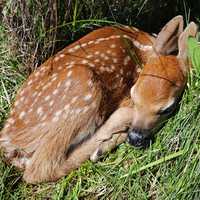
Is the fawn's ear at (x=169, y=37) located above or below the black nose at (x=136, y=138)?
above

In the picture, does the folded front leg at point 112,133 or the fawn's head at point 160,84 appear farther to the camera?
the folded front leg at point 112,133

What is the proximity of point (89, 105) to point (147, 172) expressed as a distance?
600 millimetres

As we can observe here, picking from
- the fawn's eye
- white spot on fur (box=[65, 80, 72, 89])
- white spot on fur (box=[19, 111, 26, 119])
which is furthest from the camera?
white spot on fur (box=[19, 111, 26, 119])

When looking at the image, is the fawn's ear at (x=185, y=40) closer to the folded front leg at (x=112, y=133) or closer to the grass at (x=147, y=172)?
the grass at (x=147, y=172)

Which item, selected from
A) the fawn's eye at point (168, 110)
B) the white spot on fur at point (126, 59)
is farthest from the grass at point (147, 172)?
the white spot on fur at point (126, 59)

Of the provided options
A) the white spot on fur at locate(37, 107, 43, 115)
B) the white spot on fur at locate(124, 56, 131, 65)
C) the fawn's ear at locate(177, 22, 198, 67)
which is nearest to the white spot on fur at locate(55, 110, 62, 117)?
the white spot on fur at locate(37, 107, 43, 115)

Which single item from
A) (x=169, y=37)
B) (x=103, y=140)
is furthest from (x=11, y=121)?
(x=169, y=37)

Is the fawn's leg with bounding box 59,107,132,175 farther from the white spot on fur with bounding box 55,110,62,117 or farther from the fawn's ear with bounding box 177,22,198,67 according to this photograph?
the fawn's ear with bounding box 177,22,198,67

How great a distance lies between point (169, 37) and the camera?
4.93 metres

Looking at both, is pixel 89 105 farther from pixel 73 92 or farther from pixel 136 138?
pixel 136 138

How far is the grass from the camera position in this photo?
4.71 m

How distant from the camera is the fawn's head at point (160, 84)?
189 inches

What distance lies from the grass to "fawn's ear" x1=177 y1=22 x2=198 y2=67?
0.43 feet

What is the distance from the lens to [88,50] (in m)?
5.20
